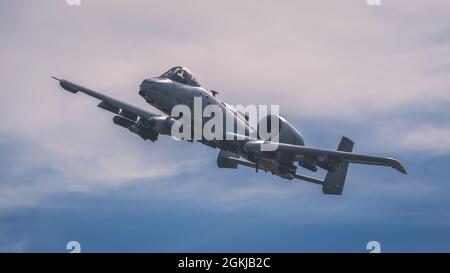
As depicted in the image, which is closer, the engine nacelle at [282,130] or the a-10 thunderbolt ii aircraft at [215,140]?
the a-10 thunderbolt ii aircraft at [215,140]

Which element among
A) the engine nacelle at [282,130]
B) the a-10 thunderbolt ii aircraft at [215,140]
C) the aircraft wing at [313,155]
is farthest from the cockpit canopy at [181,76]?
the aircraft wing at [313,155]

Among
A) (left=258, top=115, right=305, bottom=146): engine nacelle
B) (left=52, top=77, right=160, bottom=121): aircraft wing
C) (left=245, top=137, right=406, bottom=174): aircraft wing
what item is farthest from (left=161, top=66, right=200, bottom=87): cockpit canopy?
(left=245, top=137, right=406, bottom=174): aircraft wing

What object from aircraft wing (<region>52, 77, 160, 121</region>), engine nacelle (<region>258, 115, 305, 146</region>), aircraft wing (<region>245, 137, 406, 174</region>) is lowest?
aircraft wing (<region>245, 137, 406, 174</region>)

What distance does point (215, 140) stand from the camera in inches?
2233

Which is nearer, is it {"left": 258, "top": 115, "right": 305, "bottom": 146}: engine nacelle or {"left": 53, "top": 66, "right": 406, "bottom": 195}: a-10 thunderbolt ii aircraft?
{"left": 53, "top": 66, "right": 406, "bottom": 195}: a-10 thunderbolt ii aircraft

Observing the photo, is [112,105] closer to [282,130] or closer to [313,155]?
[282,130]

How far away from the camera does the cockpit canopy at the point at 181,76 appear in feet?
186

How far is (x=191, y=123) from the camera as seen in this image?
55781mm

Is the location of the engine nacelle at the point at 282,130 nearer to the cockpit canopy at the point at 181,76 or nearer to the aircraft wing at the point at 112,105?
the cockpit canopy at the point at 181,76

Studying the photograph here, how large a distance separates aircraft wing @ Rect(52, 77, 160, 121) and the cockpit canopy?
2999 millimetres

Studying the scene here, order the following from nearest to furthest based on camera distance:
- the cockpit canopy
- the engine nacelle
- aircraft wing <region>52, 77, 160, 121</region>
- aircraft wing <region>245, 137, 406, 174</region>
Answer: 1. aircraft wing <region>245, 137, 406, 174</region>
2. the cockpit canopy
3. the engine nacelle
4. aircraft wing <region>52, 77, 160, 121</region>

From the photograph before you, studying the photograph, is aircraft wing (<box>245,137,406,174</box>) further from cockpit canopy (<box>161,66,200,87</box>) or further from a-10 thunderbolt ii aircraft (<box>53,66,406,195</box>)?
cockpit canopy (<box>161,66,200,87</box>)

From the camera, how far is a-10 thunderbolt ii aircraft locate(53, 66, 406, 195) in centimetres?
5503
